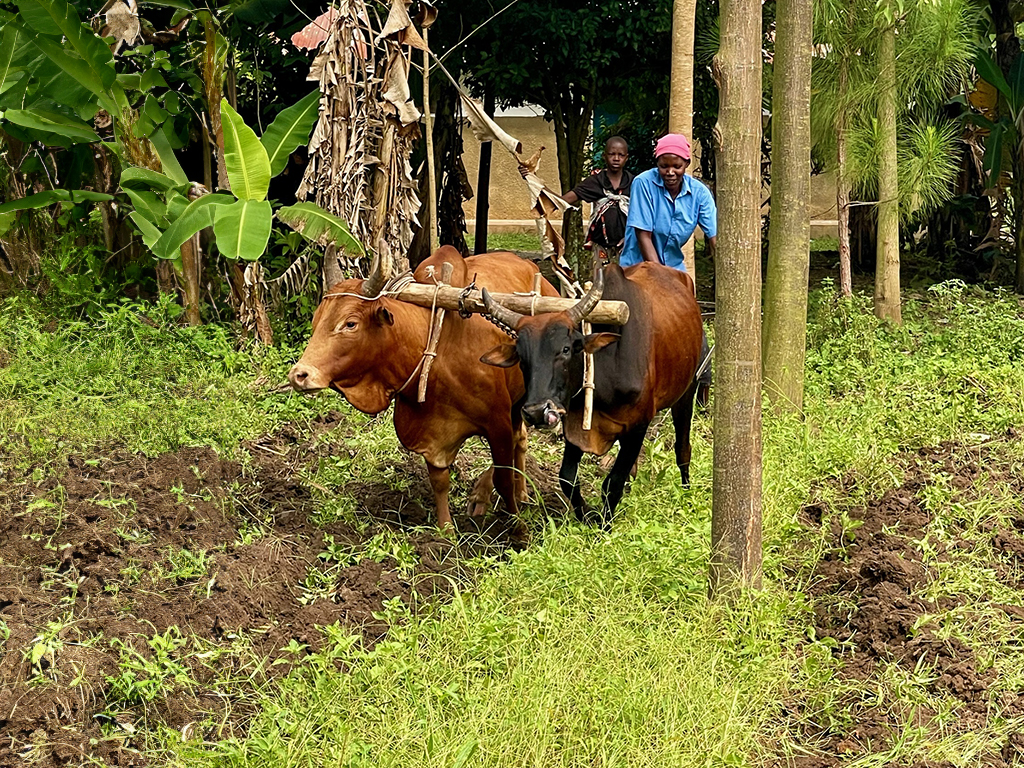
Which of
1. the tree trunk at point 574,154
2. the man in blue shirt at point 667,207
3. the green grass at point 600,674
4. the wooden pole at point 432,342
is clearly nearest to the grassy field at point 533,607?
the green grass at point 600,674

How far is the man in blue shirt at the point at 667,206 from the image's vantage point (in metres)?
8.09

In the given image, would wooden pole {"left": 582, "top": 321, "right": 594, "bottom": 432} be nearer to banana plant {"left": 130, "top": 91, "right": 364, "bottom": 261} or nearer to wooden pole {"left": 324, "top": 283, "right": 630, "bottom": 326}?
wooden pole {"left": 324, "top": 283, "right": 630, "bottom": 326}

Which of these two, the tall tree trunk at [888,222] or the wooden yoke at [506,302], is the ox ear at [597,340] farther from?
the tall tree trunk at [888,222]

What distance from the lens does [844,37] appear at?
11000 millimetres

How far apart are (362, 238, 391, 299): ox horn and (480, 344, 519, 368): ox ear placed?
0.63 metres

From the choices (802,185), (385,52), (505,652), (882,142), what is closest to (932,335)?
(882,142)

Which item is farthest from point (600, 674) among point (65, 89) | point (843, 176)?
point (843, 176)

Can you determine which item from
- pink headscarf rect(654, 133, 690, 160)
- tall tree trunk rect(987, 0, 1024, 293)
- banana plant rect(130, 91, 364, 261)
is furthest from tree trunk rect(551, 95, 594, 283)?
pink headscarf rect(654, 133, 690, 160)

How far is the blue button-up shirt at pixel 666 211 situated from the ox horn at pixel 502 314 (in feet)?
7.15

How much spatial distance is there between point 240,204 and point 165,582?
331 centimetres

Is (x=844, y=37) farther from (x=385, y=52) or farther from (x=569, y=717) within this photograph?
(x=569, y=717)

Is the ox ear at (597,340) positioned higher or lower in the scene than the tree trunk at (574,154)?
lower

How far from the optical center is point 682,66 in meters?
9.72

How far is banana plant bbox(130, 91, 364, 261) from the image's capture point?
7.98 meters
